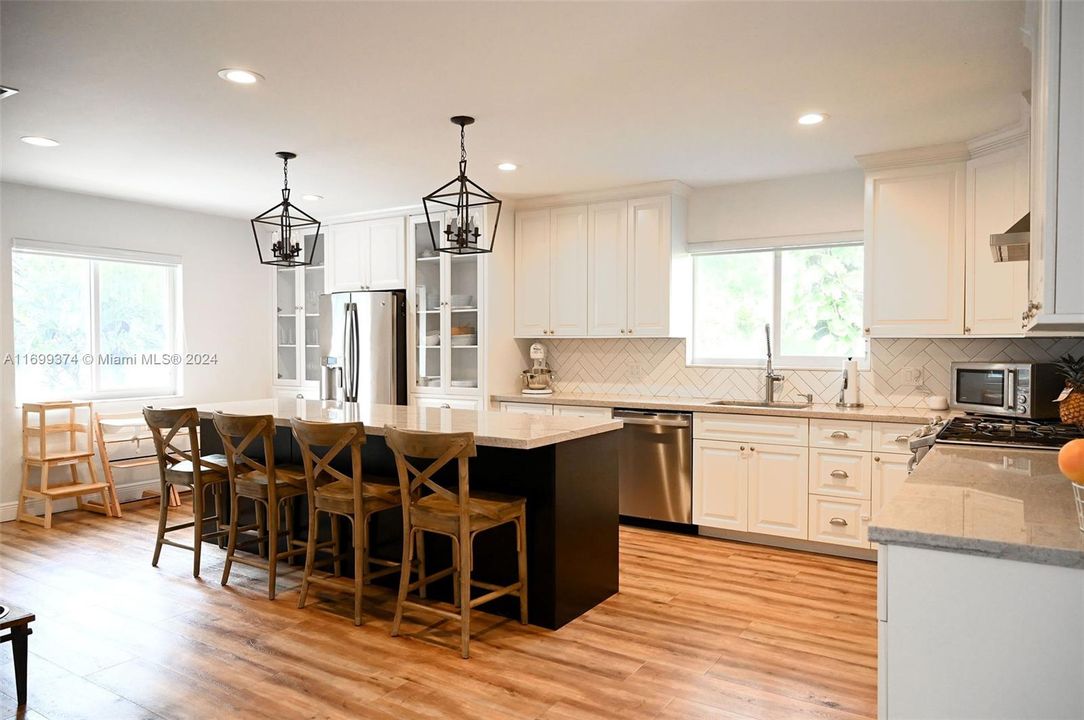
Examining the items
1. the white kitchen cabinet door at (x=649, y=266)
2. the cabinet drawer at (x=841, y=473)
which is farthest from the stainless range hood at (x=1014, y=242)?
the white kitchen cabinet door at (x=649, y=266)

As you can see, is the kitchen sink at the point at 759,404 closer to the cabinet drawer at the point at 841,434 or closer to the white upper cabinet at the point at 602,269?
the cabinet drawer at the point at 841,434

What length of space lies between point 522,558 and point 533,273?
299 cm

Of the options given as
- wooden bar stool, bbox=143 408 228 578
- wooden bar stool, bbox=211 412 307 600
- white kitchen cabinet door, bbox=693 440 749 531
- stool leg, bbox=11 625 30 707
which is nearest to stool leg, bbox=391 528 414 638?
wooden bar stool, bbox=211 412 307 600

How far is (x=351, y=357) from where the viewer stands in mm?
6074

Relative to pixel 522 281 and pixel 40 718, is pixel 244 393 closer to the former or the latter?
pixel 522 281

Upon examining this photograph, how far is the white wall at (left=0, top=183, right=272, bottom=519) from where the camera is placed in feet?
17.1

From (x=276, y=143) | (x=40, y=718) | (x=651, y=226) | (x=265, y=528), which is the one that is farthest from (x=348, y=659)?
(x=651, y=226)

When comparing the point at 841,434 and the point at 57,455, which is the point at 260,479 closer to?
the point at 57,455

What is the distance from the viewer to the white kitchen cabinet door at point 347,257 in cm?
623

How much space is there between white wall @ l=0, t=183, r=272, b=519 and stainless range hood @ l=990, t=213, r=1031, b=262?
598 cm

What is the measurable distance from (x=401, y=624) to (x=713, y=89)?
9.07 feet

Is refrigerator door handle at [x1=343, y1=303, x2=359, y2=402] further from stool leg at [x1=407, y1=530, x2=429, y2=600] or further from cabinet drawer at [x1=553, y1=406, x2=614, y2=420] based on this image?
stool leg at [x1=407, y1=530, x2=429, y2=600]

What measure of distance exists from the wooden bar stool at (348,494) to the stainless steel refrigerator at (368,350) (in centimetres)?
236

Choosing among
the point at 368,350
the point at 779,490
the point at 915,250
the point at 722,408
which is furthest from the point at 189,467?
the point at 915,250
